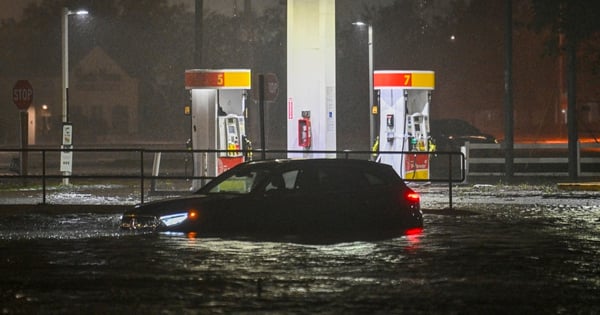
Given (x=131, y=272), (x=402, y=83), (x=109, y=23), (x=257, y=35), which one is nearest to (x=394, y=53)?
(x=257, y=35)

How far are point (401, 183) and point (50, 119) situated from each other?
84925 millimetres

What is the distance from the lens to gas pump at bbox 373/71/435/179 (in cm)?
3381

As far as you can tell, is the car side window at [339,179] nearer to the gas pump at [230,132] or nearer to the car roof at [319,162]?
the car roof at [319,162]

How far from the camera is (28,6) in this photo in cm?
10700

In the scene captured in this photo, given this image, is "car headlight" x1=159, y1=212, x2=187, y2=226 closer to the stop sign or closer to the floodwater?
the floodwater

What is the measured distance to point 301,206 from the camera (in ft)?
55.7

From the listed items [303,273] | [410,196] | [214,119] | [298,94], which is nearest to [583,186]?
[298,94]

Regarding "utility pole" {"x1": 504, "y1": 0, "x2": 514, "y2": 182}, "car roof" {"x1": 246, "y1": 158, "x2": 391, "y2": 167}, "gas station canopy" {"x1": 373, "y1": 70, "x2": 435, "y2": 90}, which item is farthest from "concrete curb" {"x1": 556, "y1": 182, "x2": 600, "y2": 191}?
"car roof" {"x1": 246, "y1": 158, "x2": 391, "y2": 167}

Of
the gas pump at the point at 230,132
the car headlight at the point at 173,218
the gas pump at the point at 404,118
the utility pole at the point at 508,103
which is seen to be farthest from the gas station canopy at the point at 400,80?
the car headlight at the point at 173,218

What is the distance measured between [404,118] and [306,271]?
21447 mm

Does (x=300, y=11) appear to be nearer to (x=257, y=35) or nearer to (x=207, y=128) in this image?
(x=207, y=128)

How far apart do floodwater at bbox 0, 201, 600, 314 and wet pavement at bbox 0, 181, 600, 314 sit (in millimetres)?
14

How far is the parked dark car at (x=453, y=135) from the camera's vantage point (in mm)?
51531

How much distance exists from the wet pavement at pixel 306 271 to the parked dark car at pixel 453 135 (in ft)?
98.3
